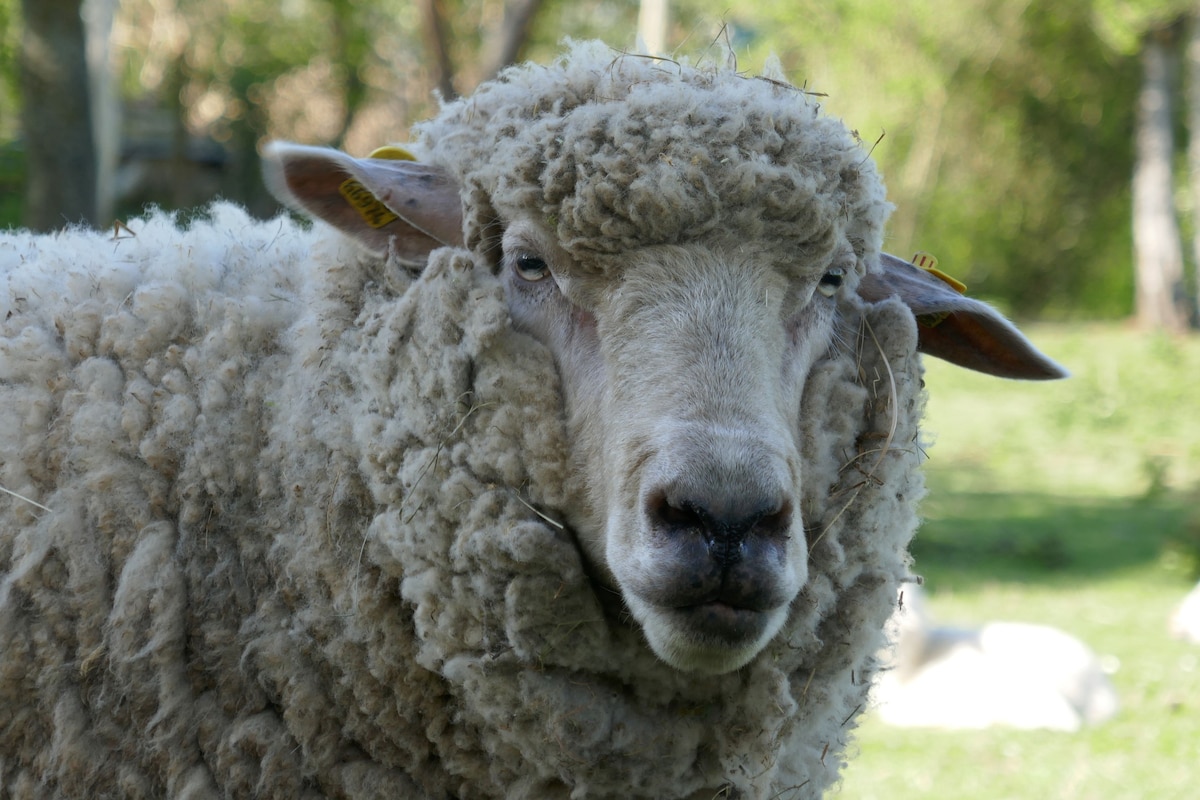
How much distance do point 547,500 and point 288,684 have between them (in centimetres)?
63

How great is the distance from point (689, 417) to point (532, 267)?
0.51 meters

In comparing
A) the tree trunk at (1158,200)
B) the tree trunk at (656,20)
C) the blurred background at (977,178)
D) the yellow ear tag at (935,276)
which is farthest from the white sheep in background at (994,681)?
the tree trunk at (1158,200)

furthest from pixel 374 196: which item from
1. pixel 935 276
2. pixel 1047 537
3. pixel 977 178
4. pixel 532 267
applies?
pixel 977 178

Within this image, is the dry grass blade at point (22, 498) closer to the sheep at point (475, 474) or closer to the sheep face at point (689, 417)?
the sheep at point (475, 474)

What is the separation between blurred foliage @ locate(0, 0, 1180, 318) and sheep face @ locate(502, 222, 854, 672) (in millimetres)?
16967

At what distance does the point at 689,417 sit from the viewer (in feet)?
7.14

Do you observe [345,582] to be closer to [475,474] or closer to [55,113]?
[475,474]

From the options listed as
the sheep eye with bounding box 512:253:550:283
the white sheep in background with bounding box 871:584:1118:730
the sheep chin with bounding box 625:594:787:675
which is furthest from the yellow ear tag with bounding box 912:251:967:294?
the white sheep in background with bounding box 871:584:1118:730

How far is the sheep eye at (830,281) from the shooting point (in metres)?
2.57

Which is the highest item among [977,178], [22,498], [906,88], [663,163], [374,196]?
[663,163]

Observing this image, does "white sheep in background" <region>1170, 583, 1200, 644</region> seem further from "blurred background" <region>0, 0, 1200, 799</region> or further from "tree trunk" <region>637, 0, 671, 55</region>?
"tree trunk" <region>637, 0, 671, 55</region>

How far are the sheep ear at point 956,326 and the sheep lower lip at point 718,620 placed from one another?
96 cm

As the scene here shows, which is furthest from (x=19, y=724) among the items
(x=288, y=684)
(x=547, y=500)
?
(x=547, y=500)

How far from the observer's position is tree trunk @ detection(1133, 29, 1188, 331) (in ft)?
72.8
